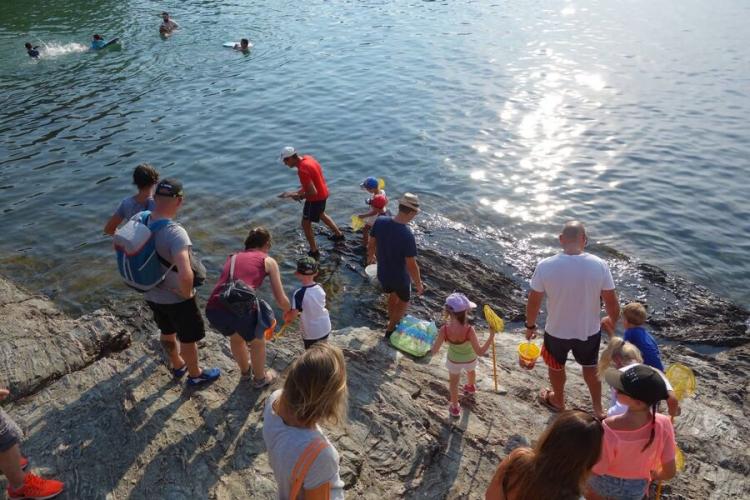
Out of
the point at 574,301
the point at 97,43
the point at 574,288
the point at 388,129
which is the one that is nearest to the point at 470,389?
the point at 574,301

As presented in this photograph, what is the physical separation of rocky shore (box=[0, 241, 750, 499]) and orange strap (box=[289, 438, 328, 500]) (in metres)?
1.82

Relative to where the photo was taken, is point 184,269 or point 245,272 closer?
point 184,269

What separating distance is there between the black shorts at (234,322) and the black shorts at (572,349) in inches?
130

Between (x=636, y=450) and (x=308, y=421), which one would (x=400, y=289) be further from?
(x=308, y=421)

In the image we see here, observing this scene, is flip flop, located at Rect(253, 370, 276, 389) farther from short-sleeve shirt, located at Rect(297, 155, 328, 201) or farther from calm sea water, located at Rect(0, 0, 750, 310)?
short-sleeve shirt, located at Rect(297, 155, 328, 201)

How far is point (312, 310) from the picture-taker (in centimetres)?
625

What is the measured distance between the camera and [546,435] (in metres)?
3.21

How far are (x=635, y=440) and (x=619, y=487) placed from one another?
53 centimetres

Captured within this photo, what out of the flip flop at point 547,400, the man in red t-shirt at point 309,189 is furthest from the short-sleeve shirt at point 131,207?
the flip flop at point 547,400

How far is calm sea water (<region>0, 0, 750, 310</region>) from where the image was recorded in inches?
491

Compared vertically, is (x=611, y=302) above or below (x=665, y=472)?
above

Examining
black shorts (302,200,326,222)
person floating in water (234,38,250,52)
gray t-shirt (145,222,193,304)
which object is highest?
gray t-shirt (145,222,193,304)

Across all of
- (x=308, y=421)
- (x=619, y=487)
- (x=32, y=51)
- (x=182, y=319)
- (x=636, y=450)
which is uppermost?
(x=308, y=421)

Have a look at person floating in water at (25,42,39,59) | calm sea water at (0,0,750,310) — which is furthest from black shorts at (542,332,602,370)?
person floating in water at (25,42,39,59)
